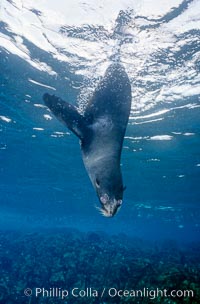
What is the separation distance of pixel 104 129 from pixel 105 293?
40.6 ft

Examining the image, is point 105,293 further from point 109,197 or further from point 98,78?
point 109,197

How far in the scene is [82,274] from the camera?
56.9 feet

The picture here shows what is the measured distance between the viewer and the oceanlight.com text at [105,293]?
861 centimetres

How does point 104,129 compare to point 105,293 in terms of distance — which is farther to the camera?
point 105,293

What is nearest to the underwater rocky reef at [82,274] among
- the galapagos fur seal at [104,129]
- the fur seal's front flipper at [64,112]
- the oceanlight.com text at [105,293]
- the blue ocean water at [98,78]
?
the oceanlight.com text at [105,293]

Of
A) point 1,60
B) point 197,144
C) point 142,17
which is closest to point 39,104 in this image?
point 1,60

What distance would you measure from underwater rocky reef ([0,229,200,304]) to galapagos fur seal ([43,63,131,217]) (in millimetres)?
7165

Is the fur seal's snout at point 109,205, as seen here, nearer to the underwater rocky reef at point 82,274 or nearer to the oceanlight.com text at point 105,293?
the underwater rocky reef at point 82,274

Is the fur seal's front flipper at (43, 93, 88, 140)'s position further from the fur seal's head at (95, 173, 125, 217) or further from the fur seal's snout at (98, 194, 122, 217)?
the fur seal's snout at (98, 194, 122, 217)

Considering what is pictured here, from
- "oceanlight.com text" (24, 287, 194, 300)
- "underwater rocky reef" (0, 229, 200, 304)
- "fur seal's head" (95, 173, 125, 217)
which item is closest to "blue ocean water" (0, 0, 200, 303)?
"underwater rocky reef" (0, 229, 200, 304)

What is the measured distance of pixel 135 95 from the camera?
12.1 metres

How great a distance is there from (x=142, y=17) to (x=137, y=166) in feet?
54.7

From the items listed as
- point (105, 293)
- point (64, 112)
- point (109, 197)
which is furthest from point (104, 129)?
point (105, 293)

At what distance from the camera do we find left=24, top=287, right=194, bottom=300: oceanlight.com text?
28.3ft
